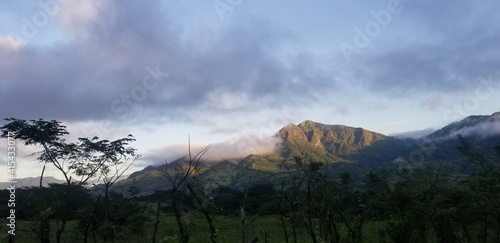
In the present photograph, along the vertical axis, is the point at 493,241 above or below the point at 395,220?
below

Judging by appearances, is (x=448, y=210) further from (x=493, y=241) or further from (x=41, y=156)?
(x=41, y=156)

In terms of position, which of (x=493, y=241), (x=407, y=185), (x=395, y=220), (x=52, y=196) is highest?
(x=52, y=196)

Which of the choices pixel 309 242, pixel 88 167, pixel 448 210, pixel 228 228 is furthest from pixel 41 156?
pixel 448 210

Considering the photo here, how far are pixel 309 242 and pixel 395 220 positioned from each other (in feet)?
21.6

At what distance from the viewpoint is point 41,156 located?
1090 inches

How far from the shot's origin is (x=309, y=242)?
21.2 metres

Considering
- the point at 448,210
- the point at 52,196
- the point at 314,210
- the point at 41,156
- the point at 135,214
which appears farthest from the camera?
the point at 52,196

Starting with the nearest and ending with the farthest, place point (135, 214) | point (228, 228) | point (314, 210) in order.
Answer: point (314, 210) < point (135, 214) < point (228, 228)

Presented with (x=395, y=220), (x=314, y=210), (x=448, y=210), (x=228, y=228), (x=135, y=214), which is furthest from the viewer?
(x=228, y=228)

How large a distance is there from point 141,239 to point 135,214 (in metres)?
2.76

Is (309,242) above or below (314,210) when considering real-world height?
below

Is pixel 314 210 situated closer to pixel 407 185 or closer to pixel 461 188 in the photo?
pixel 407 185

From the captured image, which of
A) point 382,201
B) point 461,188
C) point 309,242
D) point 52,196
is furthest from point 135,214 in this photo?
point 461,188

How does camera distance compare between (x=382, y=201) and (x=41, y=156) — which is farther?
(x=41, y=156)
